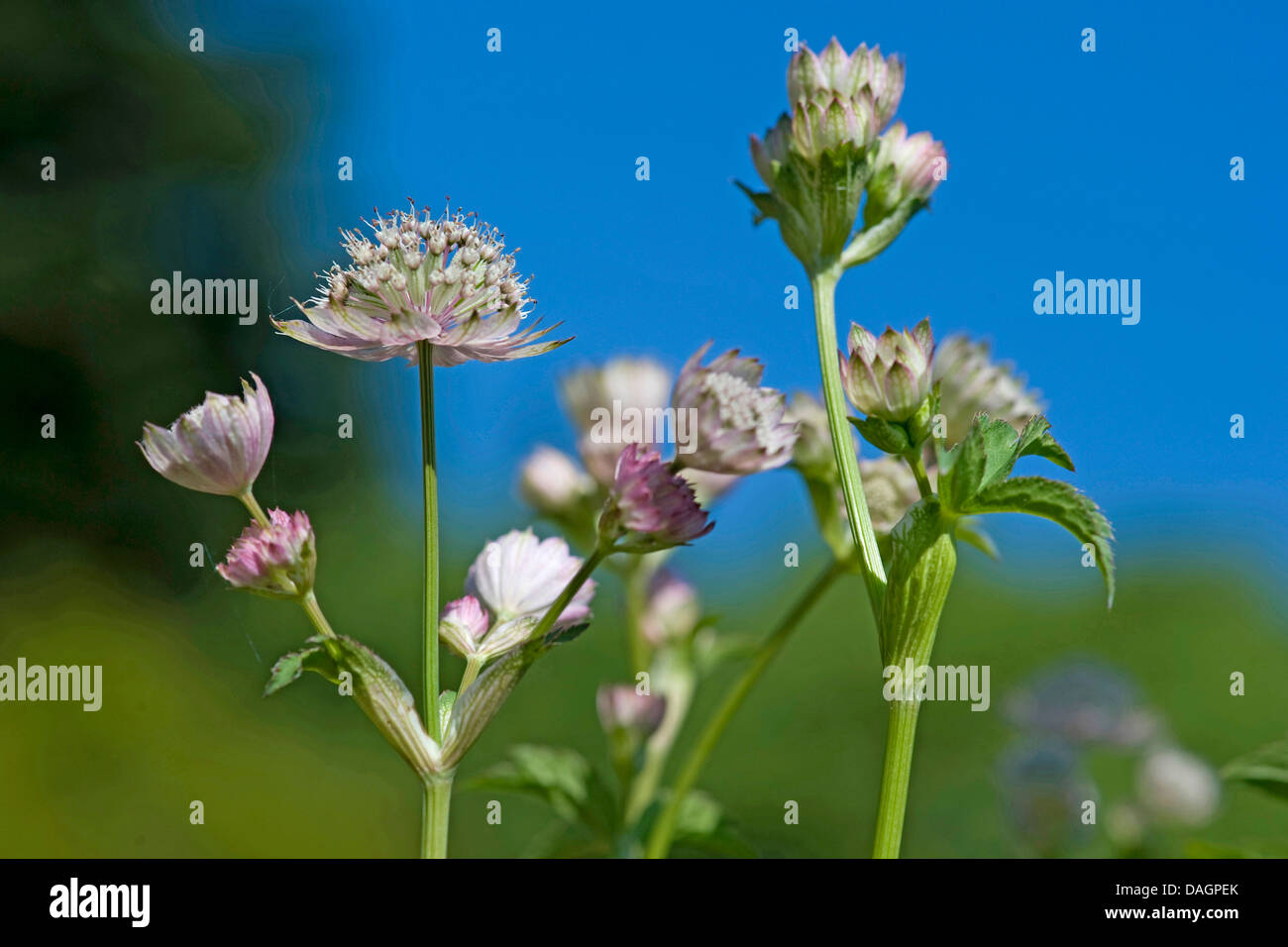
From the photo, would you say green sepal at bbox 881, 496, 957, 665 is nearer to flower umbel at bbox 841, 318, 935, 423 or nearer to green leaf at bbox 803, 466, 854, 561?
flower umbel at bbox 841, 318, 935, 423

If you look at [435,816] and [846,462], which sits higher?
[846,462]

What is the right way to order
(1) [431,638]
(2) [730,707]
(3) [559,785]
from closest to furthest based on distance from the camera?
1. (1) [431,638]
2. (2) [730,707]
3. (3) [559,785]

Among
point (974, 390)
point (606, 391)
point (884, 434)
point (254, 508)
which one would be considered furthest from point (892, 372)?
point (606, 391)

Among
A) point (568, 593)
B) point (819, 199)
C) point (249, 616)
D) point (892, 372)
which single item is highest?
point (819, 199)

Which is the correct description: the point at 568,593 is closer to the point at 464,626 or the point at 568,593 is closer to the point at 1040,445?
the point at 464,626
